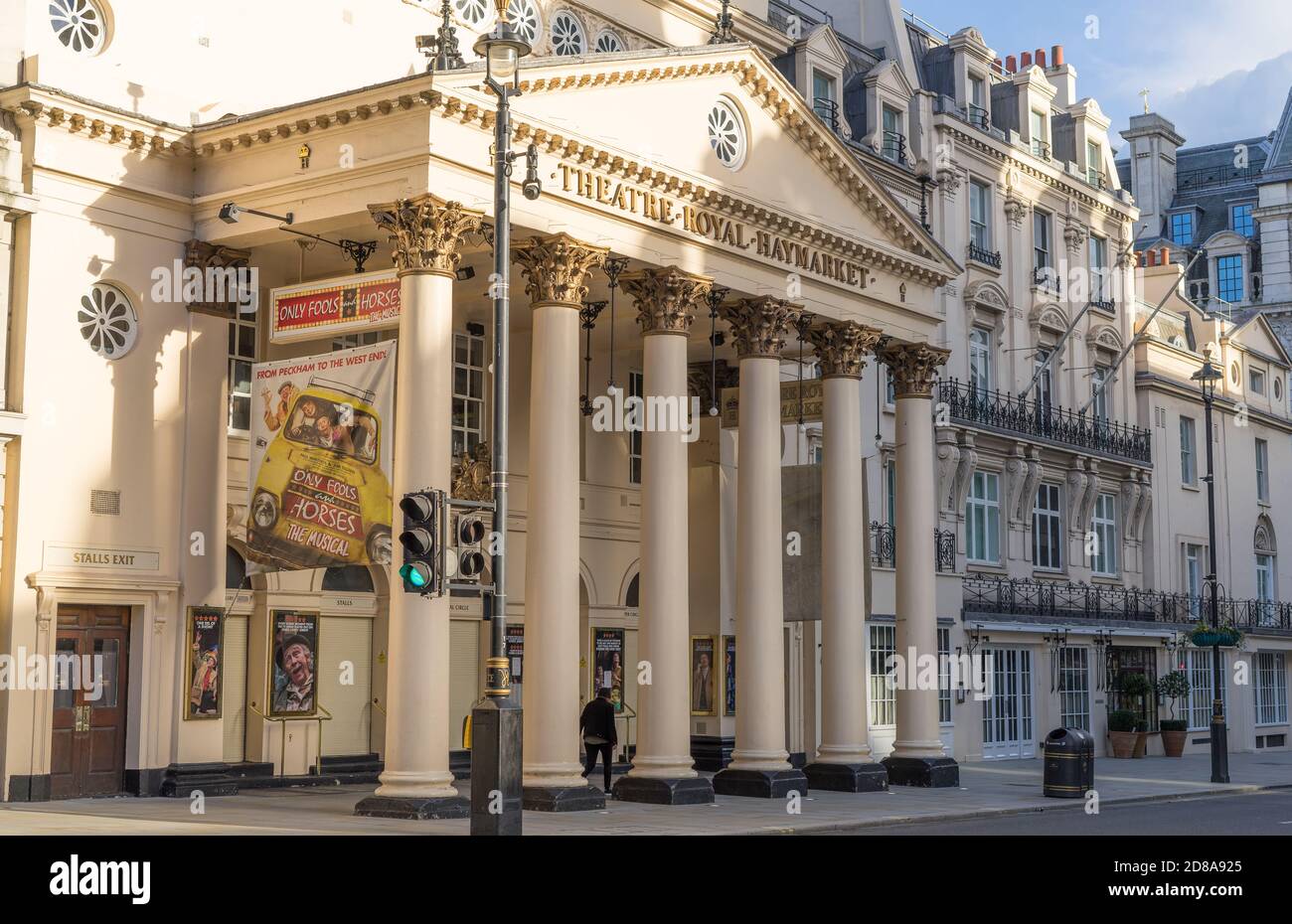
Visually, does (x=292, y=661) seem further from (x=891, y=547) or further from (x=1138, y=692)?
(x=1138, y=692)

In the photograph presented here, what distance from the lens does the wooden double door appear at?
2205 cm

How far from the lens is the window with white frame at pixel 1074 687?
4172 centimetres

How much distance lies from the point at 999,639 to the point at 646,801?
17.0m

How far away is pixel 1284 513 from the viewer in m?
55.3

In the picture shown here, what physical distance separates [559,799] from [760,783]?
4933 mm

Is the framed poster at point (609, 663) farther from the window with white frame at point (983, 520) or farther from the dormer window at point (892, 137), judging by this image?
the dormer window at point (892, 137)

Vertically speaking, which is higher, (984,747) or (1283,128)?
(1283,128)

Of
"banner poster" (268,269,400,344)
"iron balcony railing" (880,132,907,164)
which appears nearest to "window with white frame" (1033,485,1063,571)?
"iron balcony railing" (880,132,907,164)

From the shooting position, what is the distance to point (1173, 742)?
44375mm

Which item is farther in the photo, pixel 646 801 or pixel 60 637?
pixel 646 801

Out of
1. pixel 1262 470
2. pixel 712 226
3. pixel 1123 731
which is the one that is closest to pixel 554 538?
pixel 712 226

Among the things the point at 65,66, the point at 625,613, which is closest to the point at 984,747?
the point at 625,613

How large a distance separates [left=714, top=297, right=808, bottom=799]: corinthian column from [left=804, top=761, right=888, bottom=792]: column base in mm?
1699
